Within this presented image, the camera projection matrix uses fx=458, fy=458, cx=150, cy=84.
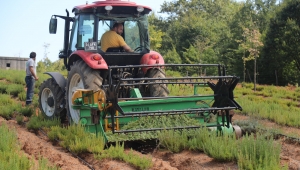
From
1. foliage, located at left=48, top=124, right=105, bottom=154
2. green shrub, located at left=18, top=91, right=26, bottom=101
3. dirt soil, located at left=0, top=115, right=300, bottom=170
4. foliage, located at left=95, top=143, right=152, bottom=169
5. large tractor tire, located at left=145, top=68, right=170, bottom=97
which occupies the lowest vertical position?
dirt soil, located at left=0, top=115, right=300, bottom=170

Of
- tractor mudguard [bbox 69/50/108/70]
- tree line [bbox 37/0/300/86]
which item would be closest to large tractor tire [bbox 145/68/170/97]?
tractor mudguard [bbox 69/50/108/70]

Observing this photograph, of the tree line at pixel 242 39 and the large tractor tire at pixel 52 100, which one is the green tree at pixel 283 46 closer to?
the tree line at pixel 242 39

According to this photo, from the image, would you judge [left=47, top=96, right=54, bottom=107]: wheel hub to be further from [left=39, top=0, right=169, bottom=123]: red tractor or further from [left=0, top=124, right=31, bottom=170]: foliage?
[left=0, top=124, right=31, bottom=170]: foliage

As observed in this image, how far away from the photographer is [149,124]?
295 inches

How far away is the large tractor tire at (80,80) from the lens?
8086 millimetres

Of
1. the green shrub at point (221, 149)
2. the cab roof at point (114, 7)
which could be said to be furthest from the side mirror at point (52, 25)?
the green shrub at point (221, 149)

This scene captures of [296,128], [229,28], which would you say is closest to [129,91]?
[296,128]

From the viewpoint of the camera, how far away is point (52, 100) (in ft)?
32.3

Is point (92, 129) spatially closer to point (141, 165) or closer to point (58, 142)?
point (58, 142)

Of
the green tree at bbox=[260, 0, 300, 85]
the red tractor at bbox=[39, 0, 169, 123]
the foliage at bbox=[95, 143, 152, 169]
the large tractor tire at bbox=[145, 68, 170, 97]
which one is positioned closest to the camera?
the foliage at bbox=[95, 143, 152, 169]

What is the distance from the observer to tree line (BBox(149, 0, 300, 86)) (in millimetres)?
29578

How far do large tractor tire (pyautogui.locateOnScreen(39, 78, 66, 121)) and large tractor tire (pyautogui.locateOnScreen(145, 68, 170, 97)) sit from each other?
6.39 ft

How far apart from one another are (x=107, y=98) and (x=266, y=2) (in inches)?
1558

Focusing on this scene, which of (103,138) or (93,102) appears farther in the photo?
(93,102)
